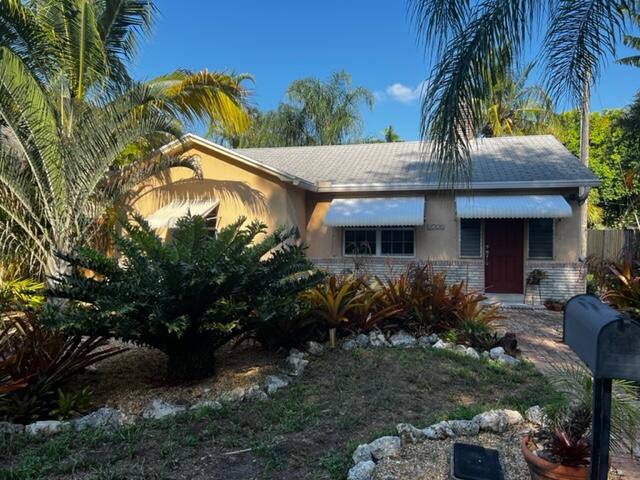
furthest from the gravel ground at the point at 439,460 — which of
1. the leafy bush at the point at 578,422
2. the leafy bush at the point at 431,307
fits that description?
the leafy bush at the point at 431,307

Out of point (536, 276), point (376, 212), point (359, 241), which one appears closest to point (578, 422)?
point (376, 212)

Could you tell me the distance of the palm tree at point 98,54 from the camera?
391 inches

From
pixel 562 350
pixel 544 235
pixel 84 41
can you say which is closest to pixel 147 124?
pixel 84 41

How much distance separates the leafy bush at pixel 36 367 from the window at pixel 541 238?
39.3ft

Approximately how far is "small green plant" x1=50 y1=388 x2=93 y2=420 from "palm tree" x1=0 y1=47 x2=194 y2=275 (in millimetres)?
5636

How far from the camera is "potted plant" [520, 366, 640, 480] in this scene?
10.4 ft

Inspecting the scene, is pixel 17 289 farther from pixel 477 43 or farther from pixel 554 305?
pixel 554 305

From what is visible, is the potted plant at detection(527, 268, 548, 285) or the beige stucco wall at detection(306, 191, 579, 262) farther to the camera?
the beige stucco wall at detection(306, 191, 579, 262)

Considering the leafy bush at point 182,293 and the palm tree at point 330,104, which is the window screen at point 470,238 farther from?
the palm tree at point 330,104

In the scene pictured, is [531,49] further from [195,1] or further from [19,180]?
[195,1]

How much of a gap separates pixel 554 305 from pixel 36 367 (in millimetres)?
12384

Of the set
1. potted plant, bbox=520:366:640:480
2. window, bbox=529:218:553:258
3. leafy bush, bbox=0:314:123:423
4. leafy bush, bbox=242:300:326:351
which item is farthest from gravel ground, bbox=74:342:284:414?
window, bbox=529:218:553:258

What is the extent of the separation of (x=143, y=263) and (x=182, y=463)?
2792 mm

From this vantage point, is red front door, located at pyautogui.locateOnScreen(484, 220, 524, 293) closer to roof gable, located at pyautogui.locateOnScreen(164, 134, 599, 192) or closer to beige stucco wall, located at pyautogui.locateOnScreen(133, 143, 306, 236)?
roof gable, located at pyautogui.locateOnScreen(164, 134, 599, 192)
